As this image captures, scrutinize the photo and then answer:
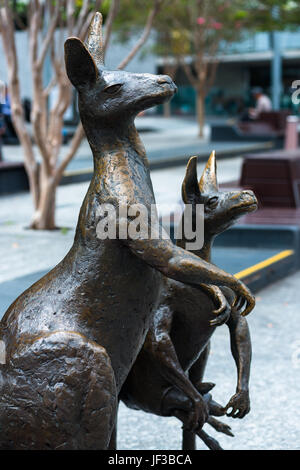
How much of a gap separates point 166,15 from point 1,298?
20508mm

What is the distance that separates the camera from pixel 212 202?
3150 millimetres

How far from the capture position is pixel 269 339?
18.8 feet

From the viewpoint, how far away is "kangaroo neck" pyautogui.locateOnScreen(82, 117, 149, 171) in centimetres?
259

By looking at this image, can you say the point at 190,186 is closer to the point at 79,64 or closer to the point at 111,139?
the point at 111,139

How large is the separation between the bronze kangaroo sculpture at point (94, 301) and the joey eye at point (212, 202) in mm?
559

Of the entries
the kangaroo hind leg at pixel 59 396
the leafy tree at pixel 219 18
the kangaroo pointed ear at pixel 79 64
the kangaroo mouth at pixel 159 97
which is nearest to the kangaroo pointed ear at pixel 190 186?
the kangaroo mouth at pixel 159 97

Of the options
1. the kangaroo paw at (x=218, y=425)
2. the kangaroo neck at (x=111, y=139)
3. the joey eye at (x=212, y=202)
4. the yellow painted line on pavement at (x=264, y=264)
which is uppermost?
the kangaroo neck at (x=111, y=139)

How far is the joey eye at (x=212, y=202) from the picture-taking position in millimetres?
3135

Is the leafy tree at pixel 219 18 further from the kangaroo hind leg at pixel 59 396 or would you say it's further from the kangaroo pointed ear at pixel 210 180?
the kangaroo hind leg at pixel 59 396

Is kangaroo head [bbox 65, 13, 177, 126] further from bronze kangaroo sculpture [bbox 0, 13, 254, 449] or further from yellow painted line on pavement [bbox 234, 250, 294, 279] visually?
yellow painted line on pavement [bbox 234, 250, 294, 279]

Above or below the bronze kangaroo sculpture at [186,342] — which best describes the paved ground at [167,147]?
below

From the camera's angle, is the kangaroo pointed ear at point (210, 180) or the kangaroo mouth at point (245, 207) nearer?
the kangaroo mouth at point (245, 207)

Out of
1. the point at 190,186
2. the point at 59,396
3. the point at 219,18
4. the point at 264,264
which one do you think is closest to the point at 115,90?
the point at 190,186

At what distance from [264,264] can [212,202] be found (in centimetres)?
405
